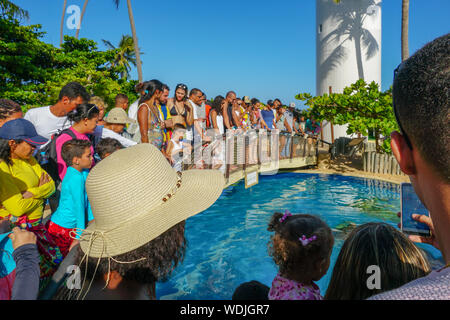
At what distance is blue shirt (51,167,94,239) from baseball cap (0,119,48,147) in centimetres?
50

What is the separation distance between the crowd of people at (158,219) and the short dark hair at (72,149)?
0.04ft

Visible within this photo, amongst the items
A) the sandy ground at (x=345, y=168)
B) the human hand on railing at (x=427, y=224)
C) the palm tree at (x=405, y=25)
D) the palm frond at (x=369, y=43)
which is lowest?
the sandy ground at (x=345, y=168)

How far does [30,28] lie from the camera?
1677cm

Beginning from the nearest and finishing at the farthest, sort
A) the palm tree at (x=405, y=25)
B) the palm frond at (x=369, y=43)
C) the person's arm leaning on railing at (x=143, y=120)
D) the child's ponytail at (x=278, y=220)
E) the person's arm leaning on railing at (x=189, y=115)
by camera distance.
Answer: the child's ponytail at (x=278, y=220), the person's arm leaning on railing at (x=143, y=120), the person's arm leaning on railing at (x=189, y=115), the palm tree at (x=405, y=25), the palm frond at (x=369, y=43)

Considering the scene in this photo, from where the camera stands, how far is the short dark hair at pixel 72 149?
318 cm

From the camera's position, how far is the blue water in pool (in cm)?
485

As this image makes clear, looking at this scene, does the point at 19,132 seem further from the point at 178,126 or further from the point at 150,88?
the point at 178,126

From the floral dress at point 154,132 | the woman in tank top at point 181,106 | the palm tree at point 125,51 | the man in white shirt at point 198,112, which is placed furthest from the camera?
the palm tree at point 125,51

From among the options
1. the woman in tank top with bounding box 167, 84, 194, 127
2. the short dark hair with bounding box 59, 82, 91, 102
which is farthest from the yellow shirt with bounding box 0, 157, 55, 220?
the woman in tank top with bounding box 167, 84, 194, 127

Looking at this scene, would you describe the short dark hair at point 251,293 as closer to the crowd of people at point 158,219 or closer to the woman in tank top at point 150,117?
the crowd of people at point 158,219

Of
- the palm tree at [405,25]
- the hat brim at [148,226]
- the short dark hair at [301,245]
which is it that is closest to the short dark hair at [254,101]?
the palm tree at [405,25]

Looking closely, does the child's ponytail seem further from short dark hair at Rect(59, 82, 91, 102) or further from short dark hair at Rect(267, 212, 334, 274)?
short dark hair at Rect(59, 82, 91, 102)

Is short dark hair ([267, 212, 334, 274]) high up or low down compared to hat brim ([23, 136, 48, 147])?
down
